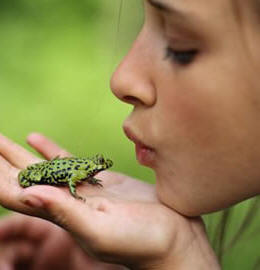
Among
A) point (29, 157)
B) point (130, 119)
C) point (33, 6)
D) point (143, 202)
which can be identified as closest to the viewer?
point (130, 119)

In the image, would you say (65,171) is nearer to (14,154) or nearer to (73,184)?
(73,184)

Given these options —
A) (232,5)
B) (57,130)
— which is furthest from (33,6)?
(232,5)

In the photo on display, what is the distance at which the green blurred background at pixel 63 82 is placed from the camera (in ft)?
10.9

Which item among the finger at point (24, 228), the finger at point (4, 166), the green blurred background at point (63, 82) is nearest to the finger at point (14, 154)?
the finger at point (4, 166)

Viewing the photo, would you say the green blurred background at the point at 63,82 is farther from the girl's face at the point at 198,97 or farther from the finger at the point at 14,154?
the girl's face at the point at 198,97

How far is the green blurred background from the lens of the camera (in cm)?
334

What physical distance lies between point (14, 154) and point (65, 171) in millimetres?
175

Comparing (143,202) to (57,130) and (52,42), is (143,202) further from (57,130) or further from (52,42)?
(52,42)

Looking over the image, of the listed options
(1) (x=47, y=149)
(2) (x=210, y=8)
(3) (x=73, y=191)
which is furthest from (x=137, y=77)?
(1) (x=47, y=149)

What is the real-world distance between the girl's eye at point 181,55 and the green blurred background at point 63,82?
4.21ft

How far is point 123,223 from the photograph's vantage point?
164cm

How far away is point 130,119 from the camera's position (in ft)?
5.50

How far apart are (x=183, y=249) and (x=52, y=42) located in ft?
7.90

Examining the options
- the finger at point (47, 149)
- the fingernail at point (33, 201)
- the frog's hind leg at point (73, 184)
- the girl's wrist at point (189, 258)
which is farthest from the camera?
the finger at point (47, 149)
